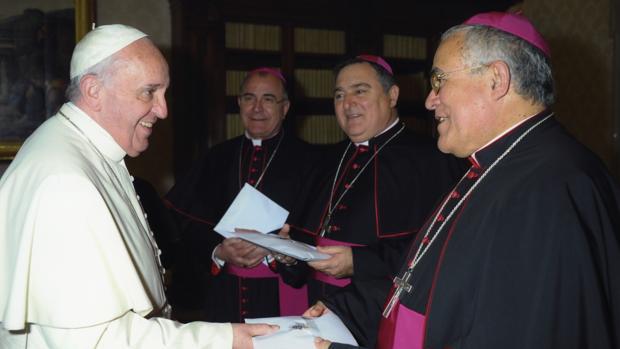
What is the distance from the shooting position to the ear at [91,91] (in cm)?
180

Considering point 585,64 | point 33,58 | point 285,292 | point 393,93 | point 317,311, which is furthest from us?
point 585,64

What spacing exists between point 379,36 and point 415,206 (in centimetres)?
306

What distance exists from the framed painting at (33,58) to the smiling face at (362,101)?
9.57 feet

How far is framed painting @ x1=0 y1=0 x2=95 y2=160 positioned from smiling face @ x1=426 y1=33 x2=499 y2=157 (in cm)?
399

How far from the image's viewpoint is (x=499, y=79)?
1572 millimetres

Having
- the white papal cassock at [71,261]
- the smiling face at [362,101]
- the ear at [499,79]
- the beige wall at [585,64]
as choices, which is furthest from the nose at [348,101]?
the beige wall at [585,64]

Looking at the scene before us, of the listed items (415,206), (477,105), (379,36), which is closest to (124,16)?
(379,36)

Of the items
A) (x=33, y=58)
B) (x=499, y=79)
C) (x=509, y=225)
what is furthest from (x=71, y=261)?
(x=33, y=58)

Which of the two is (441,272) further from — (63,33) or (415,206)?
(63,33)

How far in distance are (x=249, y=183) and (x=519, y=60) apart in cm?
238

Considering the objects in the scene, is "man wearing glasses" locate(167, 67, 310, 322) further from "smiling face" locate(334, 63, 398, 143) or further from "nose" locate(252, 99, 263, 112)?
"smiling face" locate(334, 63, 398, 143)

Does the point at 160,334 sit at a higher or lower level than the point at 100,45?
lower

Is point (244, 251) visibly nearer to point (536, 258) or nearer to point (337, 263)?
point (337, 263)

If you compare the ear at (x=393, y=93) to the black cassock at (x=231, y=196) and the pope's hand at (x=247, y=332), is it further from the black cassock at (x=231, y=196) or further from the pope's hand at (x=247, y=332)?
the pope's hand at (x=247, y=332)
